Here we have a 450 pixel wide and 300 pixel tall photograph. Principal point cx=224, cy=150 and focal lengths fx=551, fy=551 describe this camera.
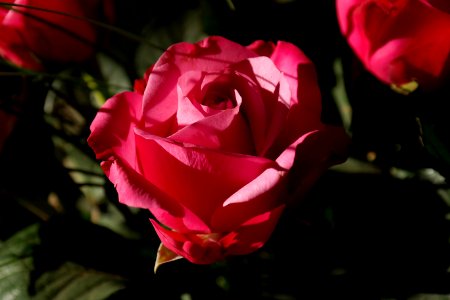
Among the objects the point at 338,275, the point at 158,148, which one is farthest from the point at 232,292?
the point at 158,148

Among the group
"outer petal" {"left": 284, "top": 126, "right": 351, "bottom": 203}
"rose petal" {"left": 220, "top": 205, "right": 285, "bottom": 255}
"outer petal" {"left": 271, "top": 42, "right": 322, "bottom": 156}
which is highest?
"outer petal" {"left": 271, "top": 42, "right": 322, "bottom": 156}

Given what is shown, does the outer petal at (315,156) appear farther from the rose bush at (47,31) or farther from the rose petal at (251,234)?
the rose bush at (47,31)

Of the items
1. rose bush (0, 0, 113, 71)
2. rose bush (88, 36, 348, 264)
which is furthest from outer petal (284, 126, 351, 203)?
rose bush (0, 0, 113, 71)

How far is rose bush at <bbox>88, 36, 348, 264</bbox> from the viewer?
0.98ft

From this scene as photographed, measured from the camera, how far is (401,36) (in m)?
0.35

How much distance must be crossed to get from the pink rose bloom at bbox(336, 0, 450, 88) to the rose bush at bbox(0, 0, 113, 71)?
Answer: 19 cm

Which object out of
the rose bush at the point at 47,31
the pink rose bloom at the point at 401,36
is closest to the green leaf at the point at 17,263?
the rose bush at the point at 47,31

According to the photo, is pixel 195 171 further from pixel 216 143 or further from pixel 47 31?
pixel 47 31

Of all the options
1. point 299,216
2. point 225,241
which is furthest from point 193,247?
point 299,216

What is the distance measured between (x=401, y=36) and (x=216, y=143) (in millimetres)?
139

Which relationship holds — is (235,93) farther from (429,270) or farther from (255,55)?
(429,270)

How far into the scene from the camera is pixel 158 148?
308 millimetres

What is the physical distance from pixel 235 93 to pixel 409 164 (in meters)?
0.18

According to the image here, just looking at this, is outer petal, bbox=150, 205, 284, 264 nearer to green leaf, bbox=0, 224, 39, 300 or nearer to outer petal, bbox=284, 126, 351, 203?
outer petal, bbox=284, 126, 351, 203
